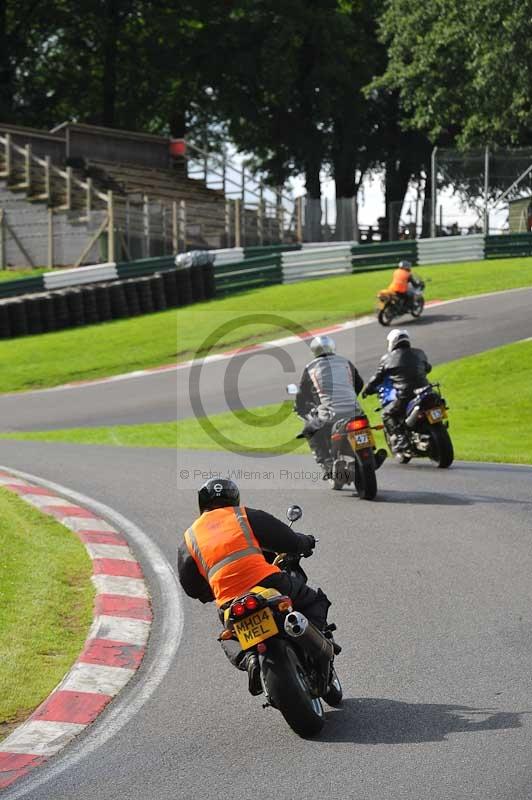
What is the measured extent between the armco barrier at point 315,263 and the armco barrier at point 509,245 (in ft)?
14.9

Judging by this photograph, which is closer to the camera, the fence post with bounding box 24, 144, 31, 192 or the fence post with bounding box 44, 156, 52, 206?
the fence post with bounding box 44, 156, 52, 206

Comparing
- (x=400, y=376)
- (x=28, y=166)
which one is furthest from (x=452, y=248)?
(x=400, y=376)

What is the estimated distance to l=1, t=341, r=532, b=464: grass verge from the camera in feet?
61.5

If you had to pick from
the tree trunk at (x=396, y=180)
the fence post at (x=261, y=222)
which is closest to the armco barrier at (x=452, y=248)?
the fence post at (x=261, y=222)

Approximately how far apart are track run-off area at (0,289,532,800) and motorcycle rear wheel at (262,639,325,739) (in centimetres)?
9

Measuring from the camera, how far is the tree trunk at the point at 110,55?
57906mm

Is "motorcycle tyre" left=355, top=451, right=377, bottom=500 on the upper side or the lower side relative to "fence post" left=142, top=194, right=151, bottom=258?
lower

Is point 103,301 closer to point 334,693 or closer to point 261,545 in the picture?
point 261,545

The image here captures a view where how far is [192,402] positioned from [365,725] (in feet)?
60.4

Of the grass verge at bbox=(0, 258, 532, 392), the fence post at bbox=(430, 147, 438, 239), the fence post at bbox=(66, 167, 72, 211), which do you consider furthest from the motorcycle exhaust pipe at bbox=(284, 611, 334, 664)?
the fence post at bbox=(66, 167, 72, 211)

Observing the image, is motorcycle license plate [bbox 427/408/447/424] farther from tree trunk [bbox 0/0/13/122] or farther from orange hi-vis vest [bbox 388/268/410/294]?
tree trunk [bbox 0/0/13/122]

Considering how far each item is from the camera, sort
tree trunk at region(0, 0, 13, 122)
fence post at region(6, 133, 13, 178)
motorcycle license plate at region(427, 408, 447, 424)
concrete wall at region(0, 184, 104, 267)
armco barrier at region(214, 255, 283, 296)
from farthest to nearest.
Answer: tree trunk at region(0, 0, 13, 122) → fence post at region(6, 133, 13, 178) → concrete wall at region(0, 184, 104, 267) → armco barrier at region(214, 255, 283, 296) → motorcycle license plate at region(427, 408, 447, 424)

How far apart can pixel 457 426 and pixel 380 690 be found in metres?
14.1

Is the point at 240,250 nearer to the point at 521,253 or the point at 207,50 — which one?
the point at 521,253
